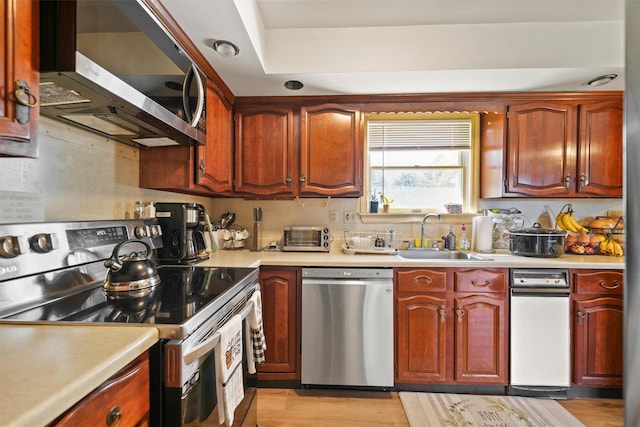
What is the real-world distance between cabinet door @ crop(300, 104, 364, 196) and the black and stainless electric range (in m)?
1.19

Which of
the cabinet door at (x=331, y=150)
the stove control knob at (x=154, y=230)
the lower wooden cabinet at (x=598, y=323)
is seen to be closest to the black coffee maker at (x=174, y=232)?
the stove control knob at (x=154, y=230)

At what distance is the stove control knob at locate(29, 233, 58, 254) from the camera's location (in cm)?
101

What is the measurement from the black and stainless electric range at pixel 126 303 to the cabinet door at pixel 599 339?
2126mm

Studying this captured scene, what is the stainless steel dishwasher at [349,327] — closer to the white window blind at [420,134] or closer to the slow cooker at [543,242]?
the slow cooker at [543,242]

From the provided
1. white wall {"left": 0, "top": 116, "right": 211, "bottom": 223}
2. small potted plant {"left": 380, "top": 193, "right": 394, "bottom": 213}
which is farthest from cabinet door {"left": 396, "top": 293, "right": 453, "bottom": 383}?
white wall {"left": 0, "top": 116, "right": 211, "bottom": 223}

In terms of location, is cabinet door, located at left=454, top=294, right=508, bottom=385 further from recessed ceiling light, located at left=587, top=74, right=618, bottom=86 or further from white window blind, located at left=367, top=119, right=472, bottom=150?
recessed ceiling light, located at left=587, top=74, right=618, bottom=86

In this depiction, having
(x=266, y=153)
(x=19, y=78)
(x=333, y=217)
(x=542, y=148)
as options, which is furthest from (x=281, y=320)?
(x=542, y=148)

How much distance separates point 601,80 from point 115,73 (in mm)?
2821

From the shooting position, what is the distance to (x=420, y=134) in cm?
270

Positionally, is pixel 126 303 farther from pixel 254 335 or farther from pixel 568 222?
pixel 568 222

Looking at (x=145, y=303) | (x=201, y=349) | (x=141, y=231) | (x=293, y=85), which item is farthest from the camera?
(x=293, y=85)

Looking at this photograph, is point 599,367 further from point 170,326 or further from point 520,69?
point 170,326

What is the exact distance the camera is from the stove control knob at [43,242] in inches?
39.8

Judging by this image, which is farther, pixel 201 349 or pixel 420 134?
pixel 420 134
